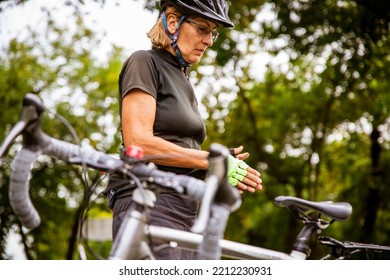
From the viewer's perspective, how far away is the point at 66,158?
2164 mm

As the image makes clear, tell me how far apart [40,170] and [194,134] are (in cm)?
1308

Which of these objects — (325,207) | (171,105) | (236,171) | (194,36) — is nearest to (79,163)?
(236,171)

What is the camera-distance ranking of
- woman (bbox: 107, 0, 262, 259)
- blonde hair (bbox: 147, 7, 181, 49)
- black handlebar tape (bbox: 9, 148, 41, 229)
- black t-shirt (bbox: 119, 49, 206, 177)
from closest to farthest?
black handlebar tape (bbox: 9, 148, 41, 229)
woman (bbox: 107, 0, 262, 259)
black t-shirt (bbox: 119, 49, 206, 177)
blonde hair (bbox: 147, 7, 181, 49)

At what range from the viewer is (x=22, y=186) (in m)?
2.04

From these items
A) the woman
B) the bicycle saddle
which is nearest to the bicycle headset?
the woman

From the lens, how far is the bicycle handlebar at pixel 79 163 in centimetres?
205

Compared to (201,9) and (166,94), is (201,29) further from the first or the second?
(166,94)

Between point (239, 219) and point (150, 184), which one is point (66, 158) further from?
point (239, 219)

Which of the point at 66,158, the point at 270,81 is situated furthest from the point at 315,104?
the point at 66,158

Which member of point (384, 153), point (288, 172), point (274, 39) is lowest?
point (288, 172)

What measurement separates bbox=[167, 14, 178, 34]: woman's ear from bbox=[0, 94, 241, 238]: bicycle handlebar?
1.09 m

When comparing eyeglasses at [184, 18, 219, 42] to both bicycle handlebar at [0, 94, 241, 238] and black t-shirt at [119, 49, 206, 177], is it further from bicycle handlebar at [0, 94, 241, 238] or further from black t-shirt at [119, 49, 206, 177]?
bicycle handlebar at [0, 94, 241, 238]

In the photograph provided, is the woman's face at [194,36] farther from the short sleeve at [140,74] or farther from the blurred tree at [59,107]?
the blurred tree at [59,107]

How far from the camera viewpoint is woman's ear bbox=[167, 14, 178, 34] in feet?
10.2
